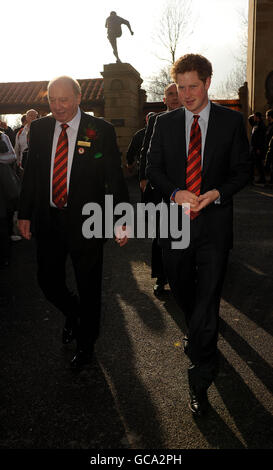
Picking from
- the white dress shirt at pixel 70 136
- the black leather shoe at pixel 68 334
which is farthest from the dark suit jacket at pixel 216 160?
the black leather shoe at pixel 68 334

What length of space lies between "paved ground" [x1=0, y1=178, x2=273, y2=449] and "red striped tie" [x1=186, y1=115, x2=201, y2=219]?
49.6 inches

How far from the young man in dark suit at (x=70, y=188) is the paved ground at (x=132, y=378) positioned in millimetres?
361

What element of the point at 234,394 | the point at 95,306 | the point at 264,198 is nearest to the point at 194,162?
the point at 95,306

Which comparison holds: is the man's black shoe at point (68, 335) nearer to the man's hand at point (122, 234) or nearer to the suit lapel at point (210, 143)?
the man's hand at point (122, 234)

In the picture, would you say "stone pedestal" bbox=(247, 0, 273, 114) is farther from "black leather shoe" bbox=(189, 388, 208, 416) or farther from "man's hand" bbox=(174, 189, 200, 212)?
"black leather shoe" bbox=(189, 388, 208, 416)

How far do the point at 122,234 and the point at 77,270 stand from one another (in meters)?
0.43

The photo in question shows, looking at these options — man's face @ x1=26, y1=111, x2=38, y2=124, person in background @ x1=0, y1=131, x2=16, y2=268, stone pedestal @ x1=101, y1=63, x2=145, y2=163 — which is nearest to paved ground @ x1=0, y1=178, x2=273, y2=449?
person in background @ x1=0, y1=131, x2=16, y2=268

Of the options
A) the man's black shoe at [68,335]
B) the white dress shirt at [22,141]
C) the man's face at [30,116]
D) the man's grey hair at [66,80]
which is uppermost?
the man's face at [30,116]

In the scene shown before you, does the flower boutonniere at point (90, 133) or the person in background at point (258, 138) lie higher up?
the person in background at point (258, 138)

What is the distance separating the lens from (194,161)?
9.02ft

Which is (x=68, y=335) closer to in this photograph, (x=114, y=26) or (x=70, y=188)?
(x=70, y=188)

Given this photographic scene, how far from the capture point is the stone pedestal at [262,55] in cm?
1869
